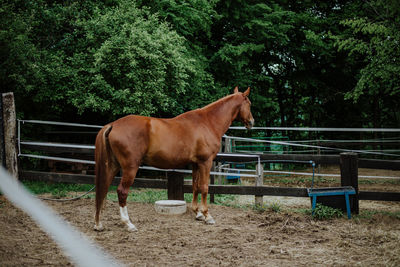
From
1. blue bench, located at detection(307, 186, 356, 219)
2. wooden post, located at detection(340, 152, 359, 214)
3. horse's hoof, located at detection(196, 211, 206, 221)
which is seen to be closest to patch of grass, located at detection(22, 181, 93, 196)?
horse's hoof, located at detection(196, 211, 206, 221)

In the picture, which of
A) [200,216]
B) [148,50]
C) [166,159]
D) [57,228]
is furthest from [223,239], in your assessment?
[148,50]

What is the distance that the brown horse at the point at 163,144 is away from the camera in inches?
186

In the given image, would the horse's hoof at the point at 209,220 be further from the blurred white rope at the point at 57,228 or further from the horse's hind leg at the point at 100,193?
the blurred white rope at the point at 57,228

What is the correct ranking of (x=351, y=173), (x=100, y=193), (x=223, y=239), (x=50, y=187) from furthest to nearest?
(x=50, y=187)
(x=351, y=173)
(x=100, y=193)
(x=223, y=239)

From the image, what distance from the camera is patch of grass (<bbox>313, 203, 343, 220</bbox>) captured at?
535 cm

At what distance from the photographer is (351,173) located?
224 inches

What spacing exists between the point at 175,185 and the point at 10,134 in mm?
3579

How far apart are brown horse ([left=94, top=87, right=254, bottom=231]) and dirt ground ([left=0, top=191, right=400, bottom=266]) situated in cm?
45

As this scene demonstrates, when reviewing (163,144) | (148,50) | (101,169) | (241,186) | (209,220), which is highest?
(148,50)

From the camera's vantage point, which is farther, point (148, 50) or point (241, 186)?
point (148, 50)

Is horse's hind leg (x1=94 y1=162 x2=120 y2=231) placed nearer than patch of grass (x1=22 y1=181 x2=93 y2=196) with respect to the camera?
Yes

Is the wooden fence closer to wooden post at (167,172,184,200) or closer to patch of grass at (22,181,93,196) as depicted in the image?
wooden post at (167,172,184,200)

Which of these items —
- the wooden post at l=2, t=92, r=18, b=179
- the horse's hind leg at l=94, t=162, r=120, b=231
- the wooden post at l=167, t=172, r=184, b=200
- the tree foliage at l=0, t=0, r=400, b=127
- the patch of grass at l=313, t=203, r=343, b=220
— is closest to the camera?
the horse's hind leg at l=94, t=162, r=120, b=231

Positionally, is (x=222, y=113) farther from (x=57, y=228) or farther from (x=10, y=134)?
(x=10, y=134)
